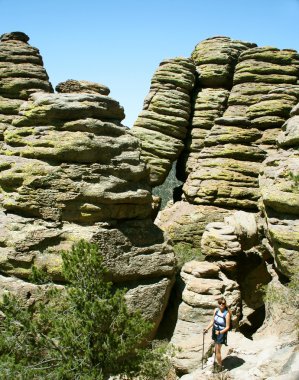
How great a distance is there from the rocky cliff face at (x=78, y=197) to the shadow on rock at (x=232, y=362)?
11.3ft

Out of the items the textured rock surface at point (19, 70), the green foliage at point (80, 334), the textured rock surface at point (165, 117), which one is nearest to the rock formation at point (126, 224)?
the green foliage at point (80, 334)

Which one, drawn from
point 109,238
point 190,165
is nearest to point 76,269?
point 109,238

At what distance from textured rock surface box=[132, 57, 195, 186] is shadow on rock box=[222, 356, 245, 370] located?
20292 mm

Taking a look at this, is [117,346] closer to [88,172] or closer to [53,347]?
[53,347]

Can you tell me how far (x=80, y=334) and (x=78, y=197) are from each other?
5.40 metres

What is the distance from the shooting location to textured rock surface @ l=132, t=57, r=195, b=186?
105 feet

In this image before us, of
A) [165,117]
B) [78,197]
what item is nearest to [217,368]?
[78,197]

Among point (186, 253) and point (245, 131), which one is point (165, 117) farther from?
point (186, 253)

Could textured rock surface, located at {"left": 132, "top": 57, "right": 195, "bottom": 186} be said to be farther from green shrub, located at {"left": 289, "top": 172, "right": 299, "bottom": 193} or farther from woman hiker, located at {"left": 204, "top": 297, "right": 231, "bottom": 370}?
woman hiker, located at {"left": 204, "top": 297, "right": 231, "bottom": 370}

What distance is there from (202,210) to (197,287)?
35.7 feet

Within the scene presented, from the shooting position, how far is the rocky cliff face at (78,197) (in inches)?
554

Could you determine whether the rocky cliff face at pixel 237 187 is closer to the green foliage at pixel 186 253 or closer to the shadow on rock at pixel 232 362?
the green foliage at pixel 186 253

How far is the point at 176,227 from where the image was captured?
26.2 metres

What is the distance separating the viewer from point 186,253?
906 inches
